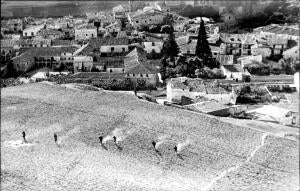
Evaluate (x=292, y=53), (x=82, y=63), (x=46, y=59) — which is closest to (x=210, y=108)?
(x=82, y=63)

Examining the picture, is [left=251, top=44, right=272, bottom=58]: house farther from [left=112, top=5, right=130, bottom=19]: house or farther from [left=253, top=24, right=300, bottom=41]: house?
[left=112, top=5, right=130, bottom=19]: house

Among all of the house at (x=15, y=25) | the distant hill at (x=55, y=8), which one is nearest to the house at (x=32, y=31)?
the distant hill at (x=55, y=8)

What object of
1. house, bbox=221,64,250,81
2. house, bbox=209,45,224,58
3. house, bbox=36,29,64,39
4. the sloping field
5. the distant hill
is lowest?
the sloping field

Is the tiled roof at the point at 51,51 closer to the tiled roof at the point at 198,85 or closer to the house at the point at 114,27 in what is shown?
the house at the point at 114,27

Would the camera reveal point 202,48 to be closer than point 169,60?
No

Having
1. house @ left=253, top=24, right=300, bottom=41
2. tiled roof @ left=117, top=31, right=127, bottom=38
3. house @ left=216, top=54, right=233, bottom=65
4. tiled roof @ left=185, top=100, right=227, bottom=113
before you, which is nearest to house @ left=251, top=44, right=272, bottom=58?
house @ left=216, top=54, right=233, bottom=65

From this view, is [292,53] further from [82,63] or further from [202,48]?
[82,63]

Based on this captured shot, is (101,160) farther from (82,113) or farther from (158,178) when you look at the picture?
(82,113)
